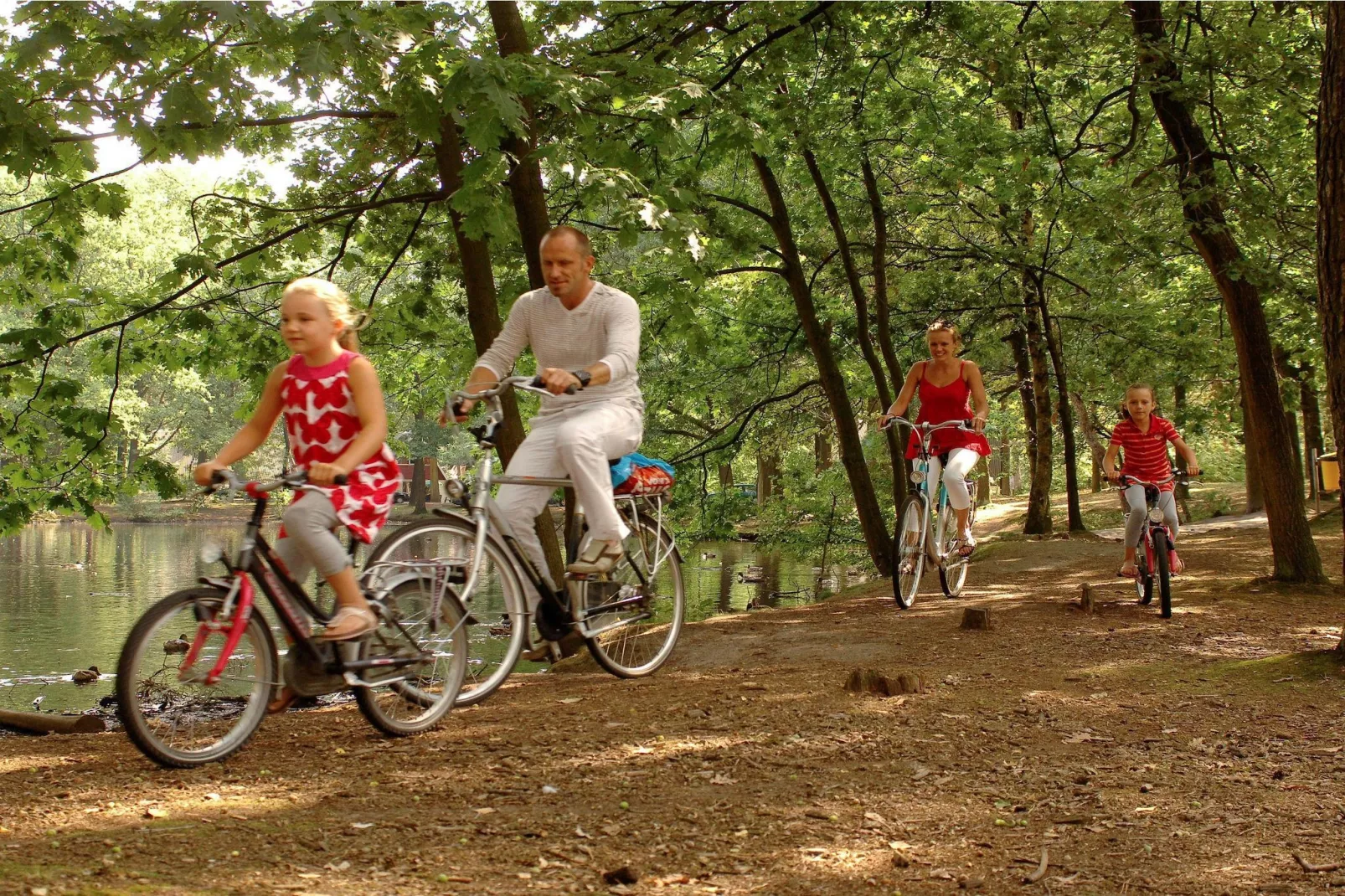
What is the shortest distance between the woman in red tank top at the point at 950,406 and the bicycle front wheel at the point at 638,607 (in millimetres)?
2913

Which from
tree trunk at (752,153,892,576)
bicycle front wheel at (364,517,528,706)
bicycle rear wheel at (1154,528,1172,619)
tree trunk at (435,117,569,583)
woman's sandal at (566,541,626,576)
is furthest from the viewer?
tree trunk at (752,153,892,576)

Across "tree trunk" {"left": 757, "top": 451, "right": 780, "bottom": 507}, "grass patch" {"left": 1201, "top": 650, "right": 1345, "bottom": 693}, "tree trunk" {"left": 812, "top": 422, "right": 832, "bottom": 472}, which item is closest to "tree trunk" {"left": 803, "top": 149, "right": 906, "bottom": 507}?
"tree trunk" {"left": 757, "top": 451, "right": 780, "bottom": 507}

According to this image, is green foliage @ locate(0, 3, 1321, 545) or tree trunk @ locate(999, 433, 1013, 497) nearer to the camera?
green foliage @ locate(0, 3, 1321, 545)

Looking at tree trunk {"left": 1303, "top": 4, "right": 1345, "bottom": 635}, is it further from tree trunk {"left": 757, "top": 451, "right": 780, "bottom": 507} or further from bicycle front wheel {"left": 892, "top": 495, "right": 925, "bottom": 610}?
tree trunk {"left": 757, "top": 451, "right": 780, "bottom": 507}

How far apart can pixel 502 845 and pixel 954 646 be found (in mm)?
4600

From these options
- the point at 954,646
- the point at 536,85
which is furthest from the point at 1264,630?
the point at 536,85

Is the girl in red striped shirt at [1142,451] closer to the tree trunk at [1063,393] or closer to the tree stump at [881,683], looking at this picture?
the tree stump at [881,683]

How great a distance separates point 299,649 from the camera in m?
4.35

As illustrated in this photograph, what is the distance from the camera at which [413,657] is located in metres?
4.69

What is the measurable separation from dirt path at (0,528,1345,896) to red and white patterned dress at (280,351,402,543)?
36.1 inches

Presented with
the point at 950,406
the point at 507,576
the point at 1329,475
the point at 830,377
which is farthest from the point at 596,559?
the point at 1329,475

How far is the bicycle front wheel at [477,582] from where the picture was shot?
186 inches

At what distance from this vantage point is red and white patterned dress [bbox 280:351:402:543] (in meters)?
4.48

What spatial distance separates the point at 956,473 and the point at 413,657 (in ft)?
17.3
